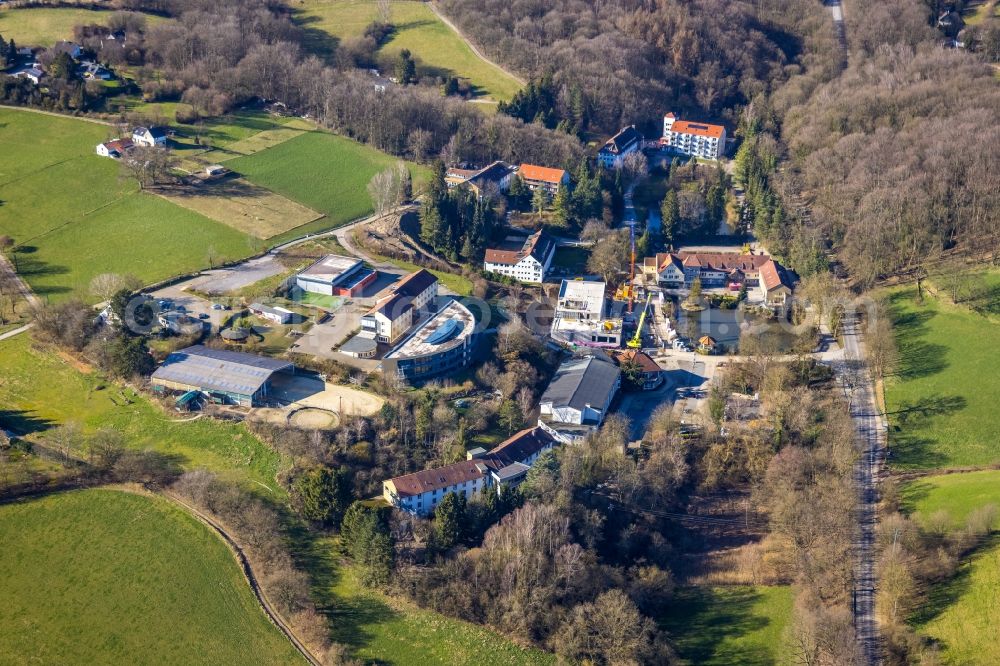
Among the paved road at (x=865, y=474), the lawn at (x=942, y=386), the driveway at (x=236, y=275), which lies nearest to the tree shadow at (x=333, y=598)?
the paved road at (x=865, y=474)

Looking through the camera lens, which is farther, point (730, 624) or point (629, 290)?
point (629, 290)

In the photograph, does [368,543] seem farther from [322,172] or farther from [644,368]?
[322,172]

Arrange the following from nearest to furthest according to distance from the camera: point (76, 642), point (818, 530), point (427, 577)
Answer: point (76, 642) < point (427, 577) < point (818, 530)

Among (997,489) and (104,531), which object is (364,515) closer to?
A: (104,531)

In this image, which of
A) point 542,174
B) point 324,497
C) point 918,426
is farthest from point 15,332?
point 918,426

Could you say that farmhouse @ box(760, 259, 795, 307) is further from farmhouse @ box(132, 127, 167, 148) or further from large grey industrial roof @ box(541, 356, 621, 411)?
farmhouse @ box(132, 127, 167, 148)

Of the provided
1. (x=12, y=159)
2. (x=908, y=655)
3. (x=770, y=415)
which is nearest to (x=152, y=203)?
(x=12, y=159)
